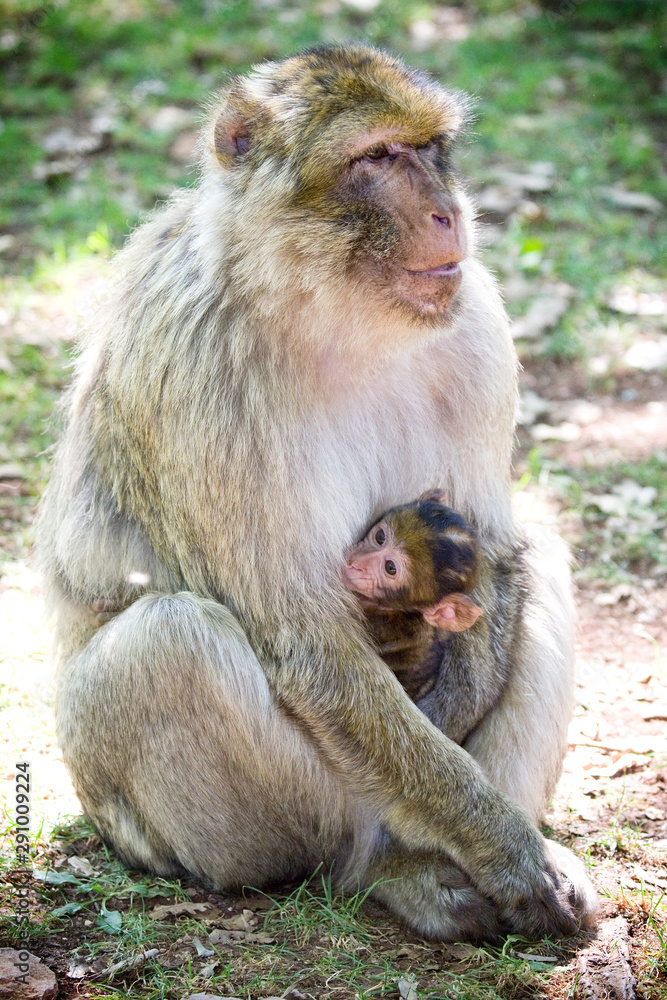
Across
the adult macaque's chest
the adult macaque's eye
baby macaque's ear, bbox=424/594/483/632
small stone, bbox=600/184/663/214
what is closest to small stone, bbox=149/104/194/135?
small stone, bbox=600/184/663/214

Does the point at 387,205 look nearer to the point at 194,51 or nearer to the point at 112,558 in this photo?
the point at 112,558

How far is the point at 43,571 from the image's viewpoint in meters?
3.61

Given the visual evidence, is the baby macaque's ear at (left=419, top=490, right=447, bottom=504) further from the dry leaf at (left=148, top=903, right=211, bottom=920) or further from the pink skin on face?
the dry leaf at (left=148, top=903, right=211, bottom=920)

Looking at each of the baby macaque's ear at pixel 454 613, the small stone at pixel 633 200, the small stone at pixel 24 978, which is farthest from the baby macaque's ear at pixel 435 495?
the small stone at pixel 633 200

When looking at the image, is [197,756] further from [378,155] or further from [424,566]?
[378,155]

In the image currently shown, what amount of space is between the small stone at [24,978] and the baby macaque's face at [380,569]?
48.7 inches

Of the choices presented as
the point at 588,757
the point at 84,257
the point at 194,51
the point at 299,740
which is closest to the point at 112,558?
the point at 299,740

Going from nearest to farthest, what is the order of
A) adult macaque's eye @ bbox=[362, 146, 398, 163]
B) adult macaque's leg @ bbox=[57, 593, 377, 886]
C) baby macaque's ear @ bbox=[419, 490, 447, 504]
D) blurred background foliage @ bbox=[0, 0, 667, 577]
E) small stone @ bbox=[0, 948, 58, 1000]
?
small stone @ bbox=[0, 948, 58, 1000], adult macaque's eye @ bbox=[362, 146, 398, 163], adult macaque's leg @ bbox=[57, 593, 377, 886], baby macaque's ear @ bbox=[419, 490, 447, 504], blurred background foliage @ bbox=[0, 0, 667, 577]

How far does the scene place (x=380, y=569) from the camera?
316 cm

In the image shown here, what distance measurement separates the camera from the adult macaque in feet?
9.41

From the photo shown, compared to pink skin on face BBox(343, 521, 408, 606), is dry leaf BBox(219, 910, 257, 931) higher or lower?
lower

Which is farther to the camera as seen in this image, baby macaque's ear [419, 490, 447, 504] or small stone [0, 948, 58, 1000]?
baby macaque's ear [419, 490, 447, 504]

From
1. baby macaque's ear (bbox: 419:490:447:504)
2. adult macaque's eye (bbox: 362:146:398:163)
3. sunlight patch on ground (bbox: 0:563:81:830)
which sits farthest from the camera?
sunlight patch on ground (bbox: 0:563:81:830)

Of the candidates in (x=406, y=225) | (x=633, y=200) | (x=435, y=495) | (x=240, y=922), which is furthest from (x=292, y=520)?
(x=633, y=200)
